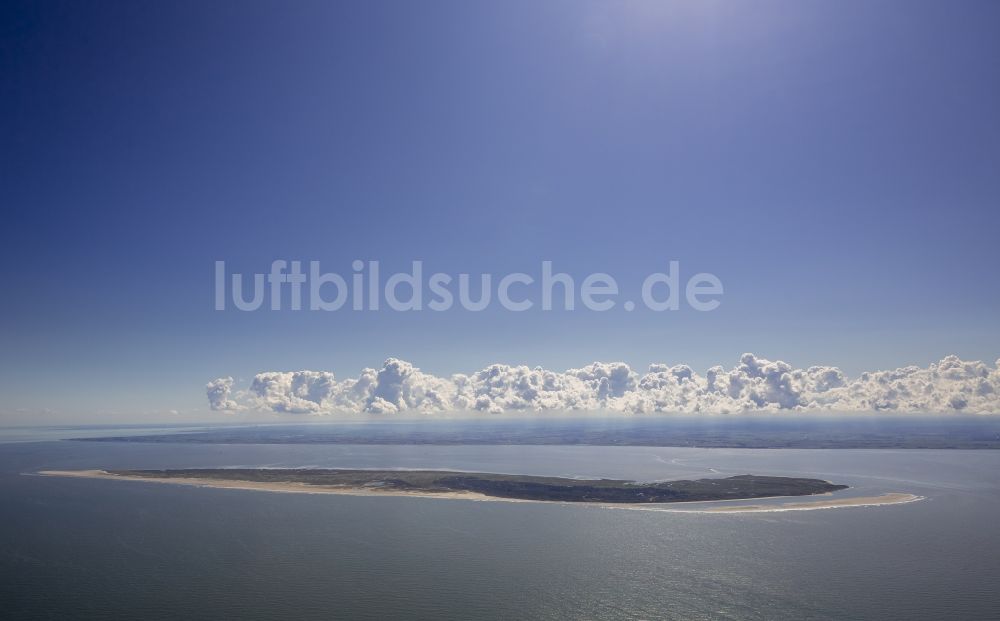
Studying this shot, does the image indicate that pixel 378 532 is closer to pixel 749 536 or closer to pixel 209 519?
pixel 209 519

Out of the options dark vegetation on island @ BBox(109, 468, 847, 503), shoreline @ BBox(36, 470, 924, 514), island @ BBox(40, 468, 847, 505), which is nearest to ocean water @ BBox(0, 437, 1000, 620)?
shoreline @ BBox(36, 470, 924, 514)

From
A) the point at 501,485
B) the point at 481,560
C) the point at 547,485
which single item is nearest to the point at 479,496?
the point at 501,485

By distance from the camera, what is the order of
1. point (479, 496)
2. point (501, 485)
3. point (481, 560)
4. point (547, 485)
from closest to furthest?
point (481, 560)
point (479, 496)
point (547, 485)
point (501, 485)

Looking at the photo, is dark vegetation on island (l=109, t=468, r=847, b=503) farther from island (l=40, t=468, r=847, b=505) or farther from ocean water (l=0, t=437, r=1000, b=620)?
ocean water (l=0, t=437, r=1000, b=620)

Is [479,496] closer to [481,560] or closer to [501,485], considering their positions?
[501,485]

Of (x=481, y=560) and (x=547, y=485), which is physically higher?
(x=481, y=560)

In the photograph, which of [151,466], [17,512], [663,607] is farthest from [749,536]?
[151,466]
